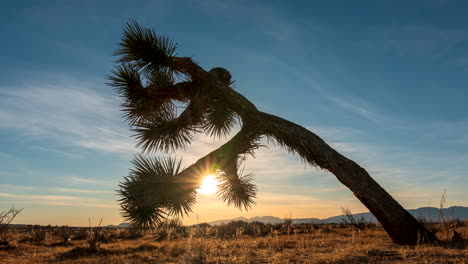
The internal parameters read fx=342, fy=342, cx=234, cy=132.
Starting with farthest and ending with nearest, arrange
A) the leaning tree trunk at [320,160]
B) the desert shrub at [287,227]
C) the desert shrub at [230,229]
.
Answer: the desert shrub at [287,227]
the desert shrub at [230,229]
the leaning tree trunk at [320,160]

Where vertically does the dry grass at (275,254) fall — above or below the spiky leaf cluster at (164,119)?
below

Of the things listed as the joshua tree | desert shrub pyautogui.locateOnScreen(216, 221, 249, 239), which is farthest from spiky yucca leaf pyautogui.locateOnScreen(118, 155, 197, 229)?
desert shrub pyautogui.locateOnScreen(216, 221, 249, 239)

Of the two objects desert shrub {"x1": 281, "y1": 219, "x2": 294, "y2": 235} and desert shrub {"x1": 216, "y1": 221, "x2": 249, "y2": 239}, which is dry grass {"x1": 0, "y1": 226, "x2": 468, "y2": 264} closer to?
desert shrub {"x1": 216, "y1": 221, "x2": 249, "y2": 239}

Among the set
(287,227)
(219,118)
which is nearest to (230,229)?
(287,227)

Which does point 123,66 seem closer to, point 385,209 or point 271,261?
point 271,261

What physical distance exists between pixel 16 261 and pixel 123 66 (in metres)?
5.61

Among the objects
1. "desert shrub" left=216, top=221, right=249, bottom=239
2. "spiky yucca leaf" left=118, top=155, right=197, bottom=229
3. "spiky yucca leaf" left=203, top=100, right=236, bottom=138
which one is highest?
"spiky yucca leaf" left=203, top=100, right=236, bottom=138

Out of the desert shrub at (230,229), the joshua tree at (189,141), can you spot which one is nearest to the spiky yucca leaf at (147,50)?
the joshua tree at (189,141)

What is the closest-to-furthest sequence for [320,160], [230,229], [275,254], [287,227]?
[275,254]
[320,160]
[287,227]
[230,229]

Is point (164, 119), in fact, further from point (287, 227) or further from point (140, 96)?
point (287, 227)

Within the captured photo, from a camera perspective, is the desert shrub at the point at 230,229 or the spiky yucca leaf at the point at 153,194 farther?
the desert shrub at the point at 230,229

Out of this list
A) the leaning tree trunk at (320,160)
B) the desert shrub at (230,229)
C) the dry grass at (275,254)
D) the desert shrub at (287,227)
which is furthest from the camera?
the desert shrub at (287,227)

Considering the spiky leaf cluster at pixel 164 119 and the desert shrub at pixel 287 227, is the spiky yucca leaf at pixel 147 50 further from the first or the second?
the desert shrub at pixel 287 227

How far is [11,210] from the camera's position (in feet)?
A: 36.5
